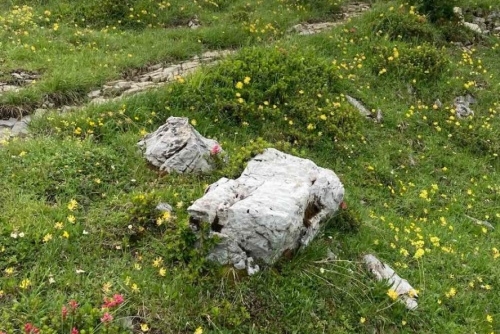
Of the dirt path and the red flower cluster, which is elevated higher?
the red flower cluster

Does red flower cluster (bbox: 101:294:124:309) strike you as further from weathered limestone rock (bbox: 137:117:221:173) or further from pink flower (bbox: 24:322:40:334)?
weathered limestone rock (bbox: 137:117:221:173)

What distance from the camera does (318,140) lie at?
28.3ft

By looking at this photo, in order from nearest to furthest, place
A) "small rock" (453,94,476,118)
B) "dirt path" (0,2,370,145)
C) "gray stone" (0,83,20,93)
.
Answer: "dirt path" (0,2,370,145), "gray stone" (0,83,20,93), "small rock" (453,94,476,118)

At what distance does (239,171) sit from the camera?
21.1ft

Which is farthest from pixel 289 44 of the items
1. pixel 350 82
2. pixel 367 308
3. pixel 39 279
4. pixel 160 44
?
pixel 39 279

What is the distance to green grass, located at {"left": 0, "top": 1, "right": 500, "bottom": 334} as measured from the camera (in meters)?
4.85

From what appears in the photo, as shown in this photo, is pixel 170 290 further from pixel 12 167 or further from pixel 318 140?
pixel 318 140

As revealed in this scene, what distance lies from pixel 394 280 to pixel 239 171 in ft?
7.57

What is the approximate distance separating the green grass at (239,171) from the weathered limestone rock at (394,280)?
0.13m

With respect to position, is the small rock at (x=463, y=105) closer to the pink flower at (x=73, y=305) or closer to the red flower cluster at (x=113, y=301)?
the red flower cluster at (x=113, y=301)

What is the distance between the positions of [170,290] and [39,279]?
1250 millimetres

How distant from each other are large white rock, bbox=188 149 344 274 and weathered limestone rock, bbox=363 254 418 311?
0.77 m

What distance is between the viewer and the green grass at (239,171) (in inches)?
191

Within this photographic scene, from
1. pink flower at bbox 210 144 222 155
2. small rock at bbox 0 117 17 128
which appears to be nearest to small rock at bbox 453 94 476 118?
pink flower at bbox 210 144 222 155
